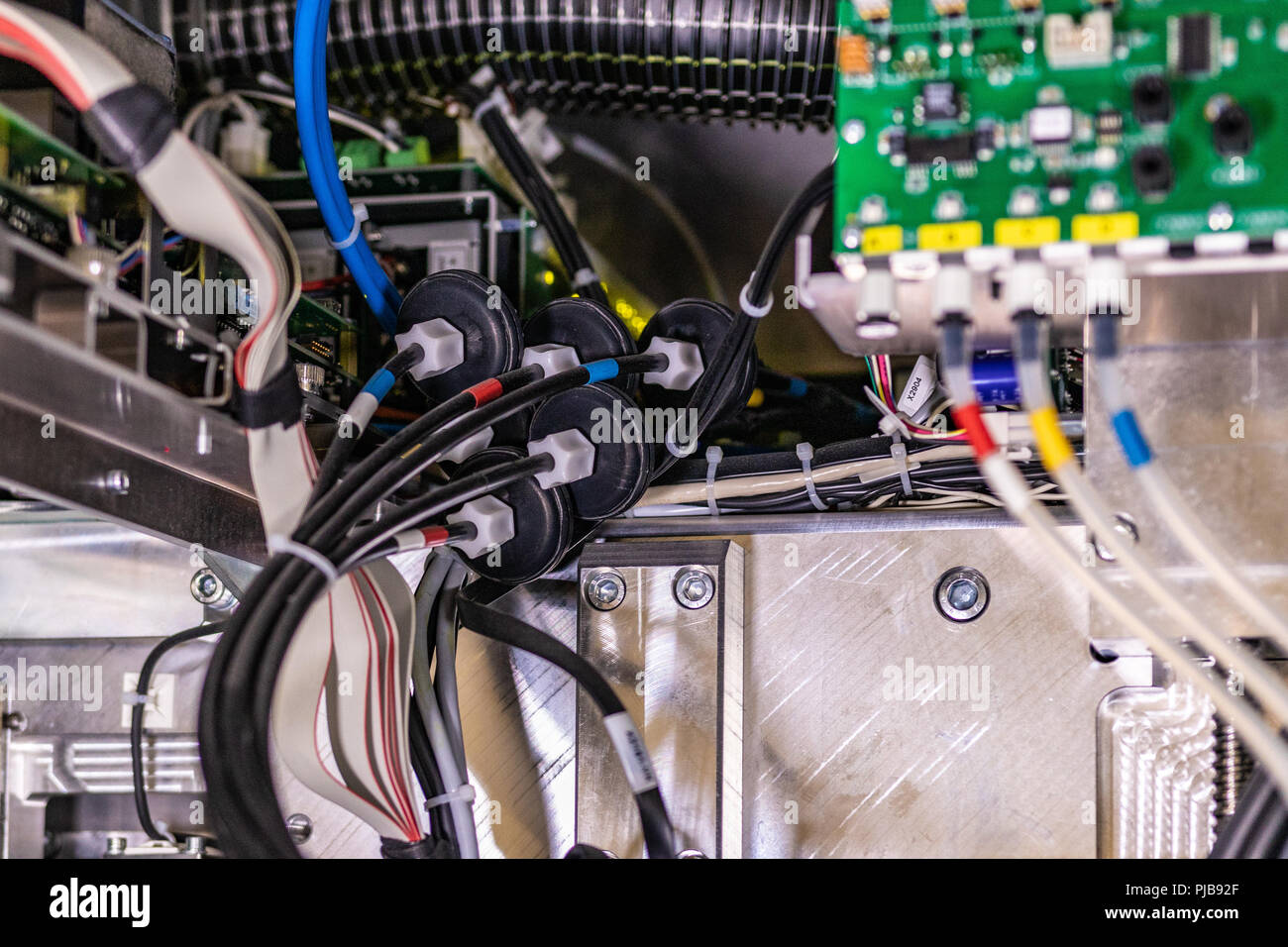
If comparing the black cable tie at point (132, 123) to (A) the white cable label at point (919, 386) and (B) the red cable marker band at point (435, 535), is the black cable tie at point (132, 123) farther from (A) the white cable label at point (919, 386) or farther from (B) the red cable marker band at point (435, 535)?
(A) the white cable label at point (919, 386)

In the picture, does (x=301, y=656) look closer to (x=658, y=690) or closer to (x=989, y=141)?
(x=658, y=690)

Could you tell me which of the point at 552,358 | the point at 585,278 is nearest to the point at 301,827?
the point at 552,358

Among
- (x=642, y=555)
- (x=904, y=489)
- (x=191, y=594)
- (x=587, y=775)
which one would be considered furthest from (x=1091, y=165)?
(x=191, y=594)

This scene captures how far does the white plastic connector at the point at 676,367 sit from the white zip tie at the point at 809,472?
0.12 meters

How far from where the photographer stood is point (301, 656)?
0.96 metres

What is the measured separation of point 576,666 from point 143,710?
0.47 meters

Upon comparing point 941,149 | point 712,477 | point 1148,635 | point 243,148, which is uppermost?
point 243,148

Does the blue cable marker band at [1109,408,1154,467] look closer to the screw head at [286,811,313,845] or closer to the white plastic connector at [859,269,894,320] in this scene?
the white plastic connector at [859,269,894,320]

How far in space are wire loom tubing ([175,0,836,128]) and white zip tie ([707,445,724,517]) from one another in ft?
1.43

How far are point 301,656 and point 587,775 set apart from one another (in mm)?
282

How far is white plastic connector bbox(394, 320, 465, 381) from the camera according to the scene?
1.11 meters

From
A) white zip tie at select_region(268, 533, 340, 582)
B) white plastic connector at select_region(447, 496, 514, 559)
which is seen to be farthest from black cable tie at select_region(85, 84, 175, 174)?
white plastic connector at select_region(447, 496, 514, 559)

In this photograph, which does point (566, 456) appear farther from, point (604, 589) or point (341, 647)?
point (341, 647)

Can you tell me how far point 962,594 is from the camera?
1.11 meters
